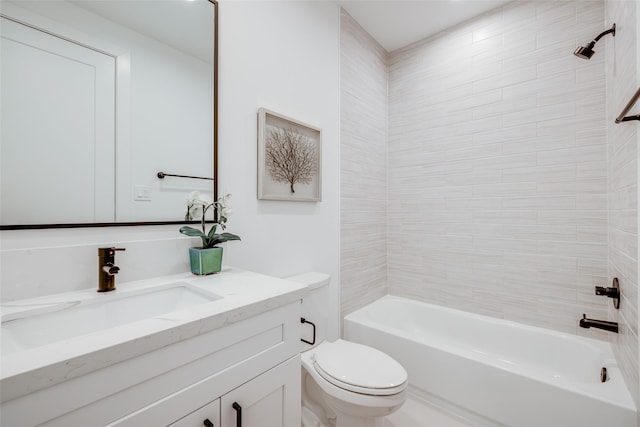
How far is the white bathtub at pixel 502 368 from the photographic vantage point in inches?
50.1

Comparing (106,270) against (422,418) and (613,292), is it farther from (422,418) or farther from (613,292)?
(613,292)

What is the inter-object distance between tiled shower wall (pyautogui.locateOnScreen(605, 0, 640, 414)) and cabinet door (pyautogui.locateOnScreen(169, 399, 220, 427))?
1519 mm

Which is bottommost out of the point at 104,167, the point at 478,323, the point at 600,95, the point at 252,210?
the point at 478,323

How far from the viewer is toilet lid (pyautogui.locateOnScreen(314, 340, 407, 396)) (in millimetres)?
1191

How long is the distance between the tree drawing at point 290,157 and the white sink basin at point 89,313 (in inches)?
31.3

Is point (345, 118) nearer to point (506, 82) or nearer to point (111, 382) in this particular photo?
point (506, 82)

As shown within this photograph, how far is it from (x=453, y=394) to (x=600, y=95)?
1973 millimetres

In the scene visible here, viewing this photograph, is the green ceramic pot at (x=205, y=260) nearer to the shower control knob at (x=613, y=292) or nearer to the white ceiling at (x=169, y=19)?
the white ceiling at (x=169, y=19)

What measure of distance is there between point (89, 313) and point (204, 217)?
1.69ft

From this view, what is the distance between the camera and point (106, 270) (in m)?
0.91

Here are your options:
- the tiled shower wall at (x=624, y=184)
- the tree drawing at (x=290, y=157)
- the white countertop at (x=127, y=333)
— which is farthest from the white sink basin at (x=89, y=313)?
the tiled shower wall at (x=624, y=184)

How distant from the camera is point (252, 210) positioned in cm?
146

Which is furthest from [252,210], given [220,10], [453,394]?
[453,394]

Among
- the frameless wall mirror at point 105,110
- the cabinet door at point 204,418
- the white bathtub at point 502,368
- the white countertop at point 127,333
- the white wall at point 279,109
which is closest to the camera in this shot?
the white countertop at point 127,333
